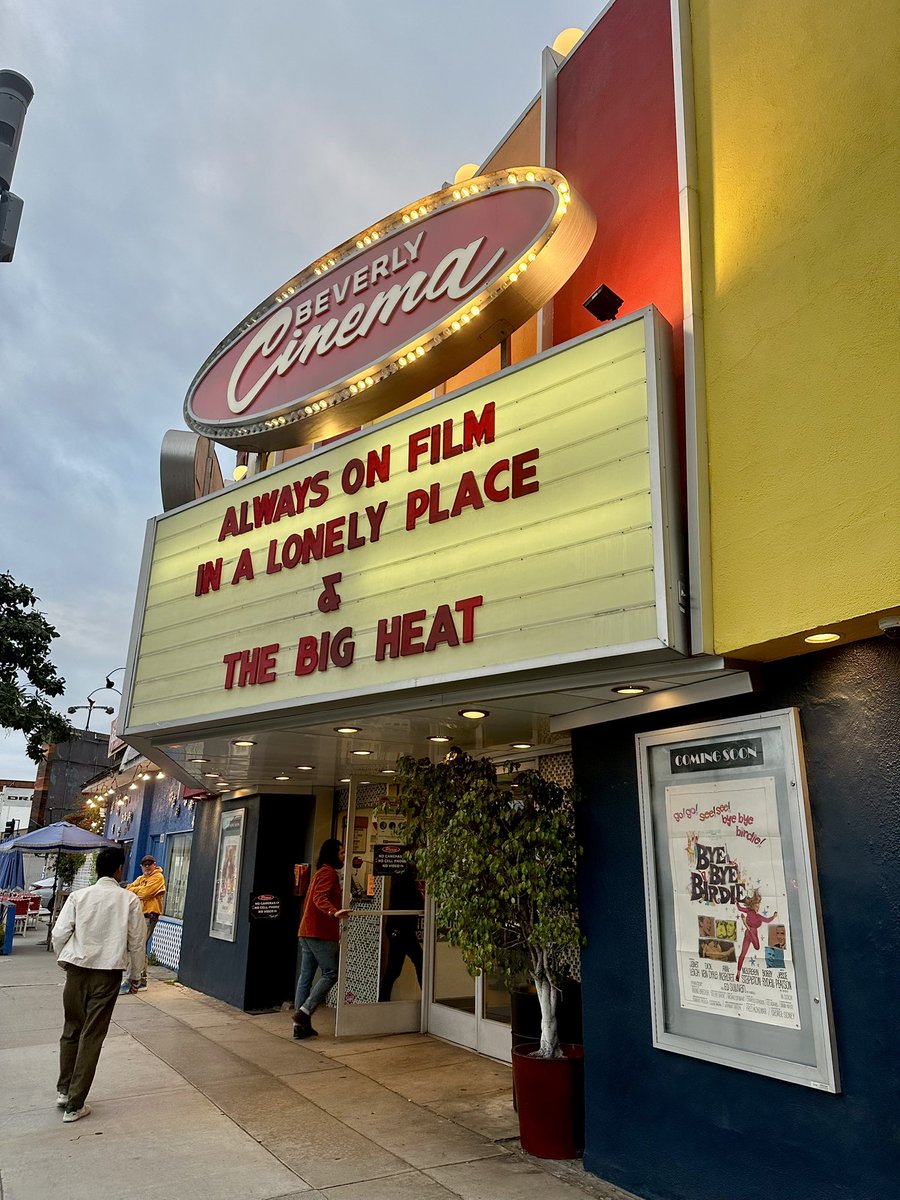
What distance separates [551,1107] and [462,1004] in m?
3.23

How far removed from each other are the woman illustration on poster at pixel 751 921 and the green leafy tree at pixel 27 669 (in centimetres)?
1203

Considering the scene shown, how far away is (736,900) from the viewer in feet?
14.9

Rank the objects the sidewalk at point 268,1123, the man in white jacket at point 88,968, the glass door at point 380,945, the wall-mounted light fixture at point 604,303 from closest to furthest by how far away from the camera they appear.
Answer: the sidewalk at point 268,1123 < the wall-mounted light fixture at point 604,303 < the man in white jacket at point 88,968 < the glass door at point 380,945

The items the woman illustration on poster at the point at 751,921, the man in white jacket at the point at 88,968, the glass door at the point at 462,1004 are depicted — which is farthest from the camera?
the glass door at the point at 462,1004

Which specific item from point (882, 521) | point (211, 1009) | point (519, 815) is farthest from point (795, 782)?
point (211, 1009)

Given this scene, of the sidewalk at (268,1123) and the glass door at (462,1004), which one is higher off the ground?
the glass door at (462,1004)

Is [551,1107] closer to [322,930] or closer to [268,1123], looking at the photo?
[268,1123]

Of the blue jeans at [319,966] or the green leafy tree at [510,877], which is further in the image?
the blue jeans at [319,966]

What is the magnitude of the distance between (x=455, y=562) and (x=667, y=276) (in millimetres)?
2286

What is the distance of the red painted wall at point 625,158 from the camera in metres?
5.56

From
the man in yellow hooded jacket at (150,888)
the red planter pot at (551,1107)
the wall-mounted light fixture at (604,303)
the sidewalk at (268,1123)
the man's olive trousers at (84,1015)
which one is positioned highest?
the wall-mounted light fixture at (604,303)

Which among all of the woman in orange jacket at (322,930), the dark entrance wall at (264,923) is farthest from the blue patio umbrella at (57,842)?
the woman in orange jacket at (322,930)

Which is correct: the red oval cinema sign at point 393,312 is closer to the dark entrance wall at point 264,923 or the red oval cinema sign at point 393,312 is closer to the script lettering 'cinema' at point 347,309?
the script lettering 'cinema' at point 347,309

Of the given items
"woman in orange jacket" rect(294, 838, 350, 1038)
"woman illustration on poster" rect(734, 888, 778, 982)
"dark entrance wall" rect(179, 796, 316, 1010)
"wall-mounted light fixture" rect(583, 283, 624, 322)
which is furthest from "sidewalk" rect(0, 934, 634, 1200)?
"wall-mounted light fixture" rect(583, 283, 624, 322)
